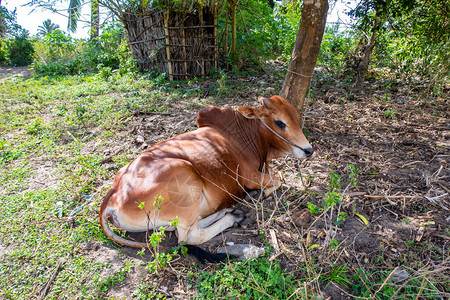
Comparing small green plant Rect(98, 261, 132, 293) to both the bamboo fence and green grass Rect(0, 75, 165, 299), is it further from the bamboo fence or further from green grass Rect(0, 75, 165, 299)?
the bamboo fence

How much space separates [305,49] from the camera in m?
3.48

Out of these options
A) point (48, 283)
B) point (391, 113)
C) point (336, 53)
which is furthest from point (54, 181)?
point (336, 53)

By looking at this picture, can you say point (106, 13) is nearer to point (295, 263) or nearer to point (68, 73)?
point (68, 73)

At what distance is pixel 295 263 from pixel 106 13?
30.3 feet

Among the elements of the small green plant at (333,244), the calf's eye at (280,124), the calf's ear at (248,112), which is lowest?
the small green plant at (333,244)

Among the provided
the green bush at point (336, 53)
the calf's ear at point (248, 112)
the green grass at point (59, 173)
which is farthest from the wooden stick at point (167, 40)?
the calf's ear at point (248, 112)

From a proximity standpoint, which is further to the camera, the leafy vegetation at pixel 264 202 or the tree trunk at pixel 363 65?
the tree trunk at pixel 363 65

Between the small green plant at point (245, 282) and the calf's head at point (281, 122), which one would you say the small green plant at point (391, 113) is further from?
the small green plant at point (245, 282)

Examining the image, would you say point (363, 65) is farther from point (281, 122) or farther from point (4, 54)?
point (4, 54)

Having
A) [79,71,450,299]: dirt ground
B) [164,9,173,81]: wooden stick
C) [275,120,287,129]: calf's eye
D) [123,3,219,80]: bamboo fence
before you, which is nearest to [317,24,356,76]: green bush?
[79,71,450,299]: dirt ground

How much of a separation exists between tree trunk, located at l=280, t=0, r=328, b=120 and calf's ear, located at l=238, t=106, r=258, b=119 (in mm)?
996

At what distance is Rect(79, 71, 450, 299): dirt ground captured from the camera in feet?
7.08

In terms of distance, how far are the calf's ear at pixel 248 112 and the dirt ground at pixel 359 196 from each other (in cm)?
83

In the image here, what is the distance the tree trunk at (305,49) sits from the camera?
130 inches
